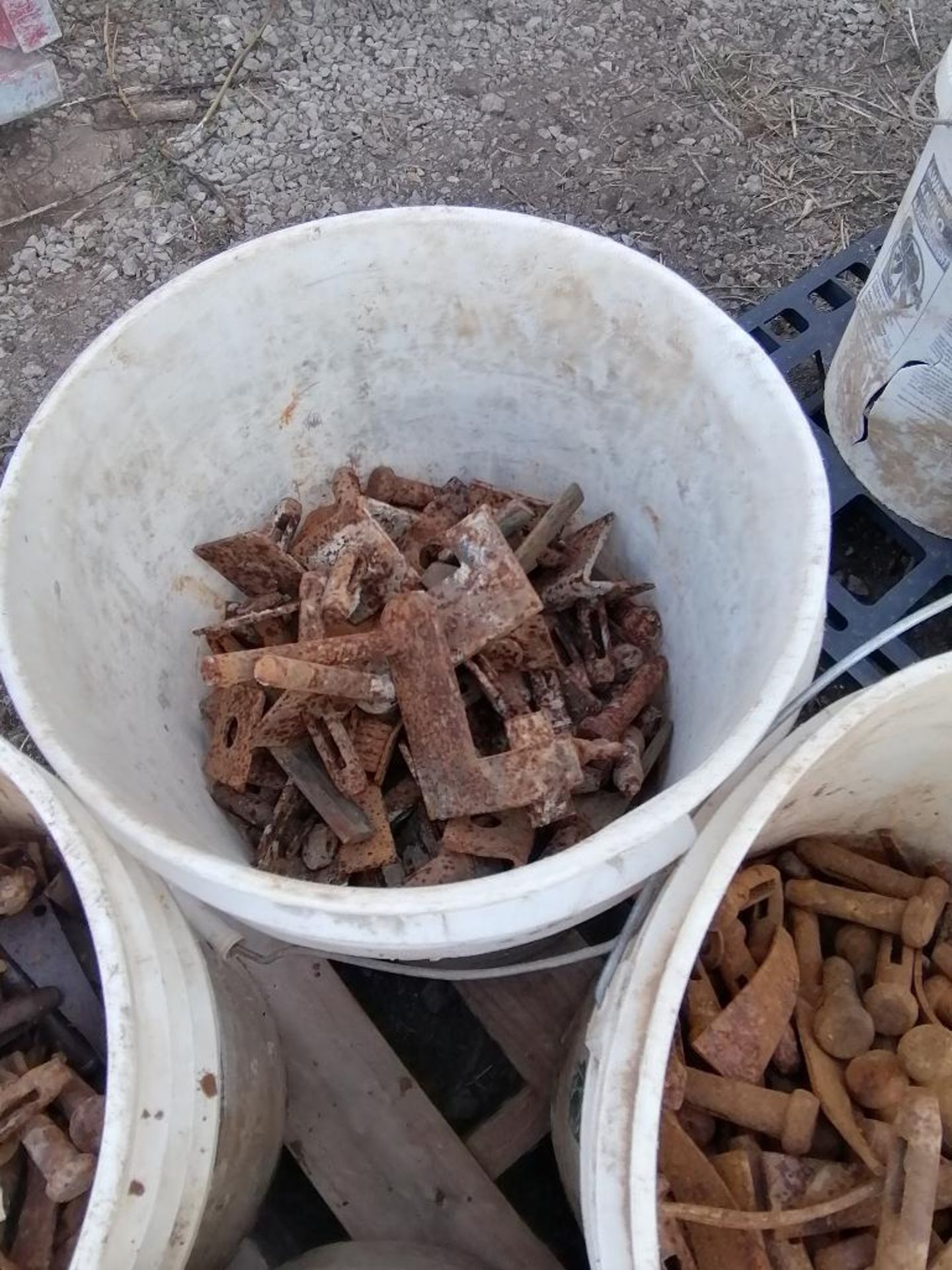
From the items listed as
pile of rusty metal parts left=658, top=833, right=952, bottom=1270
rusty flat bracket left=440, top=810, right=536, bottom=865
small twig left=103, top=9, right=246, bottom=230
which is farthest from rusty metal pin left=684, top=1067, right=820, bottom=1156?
small twig left=103, top=9, right=246, bottom=230

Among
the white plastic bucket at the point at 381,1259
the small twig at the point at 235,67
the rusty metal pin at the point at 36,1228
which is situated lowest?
the white plastic bucket at the point at 381,1259

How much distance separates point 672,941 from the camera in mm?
1054

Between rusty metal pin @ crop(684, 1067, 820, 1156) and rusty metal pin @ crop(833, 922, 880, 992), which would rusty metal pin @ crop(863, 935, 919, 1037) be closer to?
rusty metal pin @ crop(833, 922, 880, 992)

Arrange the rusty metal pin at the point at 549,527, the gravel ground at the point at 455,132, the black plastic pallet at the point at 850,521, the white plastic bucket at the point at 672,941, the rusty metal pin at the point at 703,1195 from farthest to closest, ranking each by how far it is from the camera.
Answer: the gravel ground at the point at 455,132, the black plastic pallet at the point at 850,521, the rusty metal pin at the point at 549,527, the rusty metal pin at the point at 703,1195, the white plastic bucket at the point at 672,941

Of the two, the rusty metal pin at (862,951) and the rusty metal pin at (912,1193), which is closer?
the rusty metal pin at (912,1193)

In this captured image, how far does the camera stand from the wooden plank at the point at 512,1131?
151 centimetres

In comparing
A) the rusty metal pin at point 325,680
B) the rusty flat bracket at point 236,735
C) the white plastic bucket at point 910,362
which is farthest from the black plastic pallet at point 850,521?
the rusty flat bracket at point 236,735

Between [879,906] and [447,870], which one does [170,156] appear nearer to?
[447,870]

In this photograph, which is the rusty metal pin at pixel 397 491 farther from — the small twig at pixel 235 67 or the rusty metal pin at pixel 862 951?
the small twig at pixel 235 67

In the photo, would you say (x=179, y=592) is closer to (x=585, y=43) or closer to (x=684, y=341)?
(x=684, y=341)

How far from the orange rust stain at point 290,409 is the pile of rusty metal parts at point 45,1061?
2.27 ft

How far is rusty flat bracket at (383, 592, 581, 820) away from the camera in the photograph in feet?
3.90

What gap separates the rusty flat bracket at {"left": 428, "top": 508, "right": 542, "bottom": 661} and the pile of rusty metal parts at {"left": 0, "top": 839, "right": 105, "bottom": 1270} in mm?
633

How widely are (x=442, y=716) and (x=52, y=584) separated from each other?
19.2 inches
